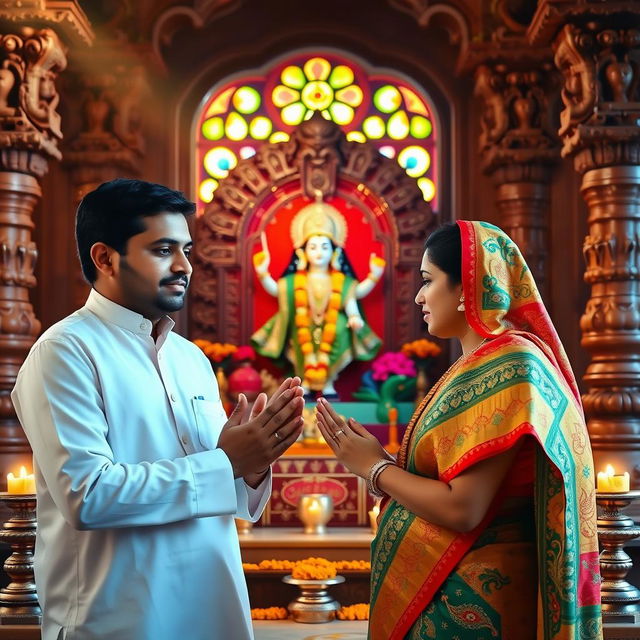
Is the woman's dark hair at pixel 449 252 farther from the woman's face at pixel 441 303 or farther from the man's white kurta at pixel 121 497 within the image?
the man's white kurta at pixel 121 497

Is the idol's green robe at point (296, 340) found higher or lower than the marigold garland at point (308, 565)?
higher

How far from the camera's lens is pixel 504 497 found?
2178 mm

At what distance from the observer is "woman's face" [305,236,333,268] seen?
19.0 feet

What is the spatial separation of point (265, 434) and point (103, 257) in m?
0.52

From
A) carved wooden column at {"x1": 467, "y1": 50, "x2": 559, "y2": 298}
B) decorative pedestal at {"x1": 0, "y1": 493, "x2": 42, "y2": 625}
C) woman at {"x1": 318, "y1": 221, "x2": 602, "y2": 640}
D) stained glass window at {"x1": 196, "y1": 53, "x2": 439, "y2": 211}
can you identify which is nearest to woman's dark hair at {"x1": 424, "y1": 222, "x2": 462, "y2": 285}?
woman at {"x1": 318, "y1": 221, "x2": 602, "y2": 640}

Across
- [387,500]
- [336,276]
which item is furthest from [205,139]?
[387,500]

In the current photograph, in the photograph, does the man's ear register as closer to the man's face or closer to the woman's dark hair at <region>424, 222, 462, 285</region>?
the man's face

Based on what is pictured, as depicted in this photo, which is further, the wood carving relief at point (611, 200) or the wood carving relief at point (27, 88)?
the wood carving relief at point (611, 200)

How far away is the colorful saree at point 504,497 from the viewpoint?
82.7 inches

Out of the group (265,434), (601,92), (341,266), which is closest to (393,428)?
(341,266)

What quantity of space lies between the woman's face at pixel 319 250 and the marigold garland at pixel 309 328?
0.36 feet

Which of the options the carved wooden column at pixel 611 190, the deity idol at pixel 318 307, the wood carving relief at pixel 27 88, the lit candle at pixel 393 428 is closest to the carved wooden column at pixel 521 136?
the carved wooden column at pixel 611 190

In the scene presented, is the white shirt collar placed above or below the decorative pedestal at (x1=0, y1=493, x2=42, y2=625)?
above

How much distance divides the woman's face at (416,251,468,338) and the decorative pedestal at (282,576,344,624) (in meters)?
2.17
